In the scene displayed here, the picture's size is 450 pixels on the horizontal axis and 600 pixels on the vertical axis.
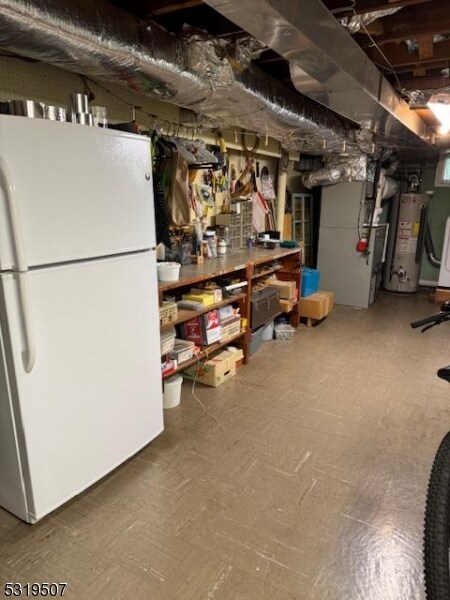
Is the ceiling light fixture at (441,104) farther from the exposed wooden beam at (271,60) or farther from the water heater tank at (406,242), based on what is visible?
the water heater tank at (406,242)

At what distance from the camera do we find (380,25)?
223cm

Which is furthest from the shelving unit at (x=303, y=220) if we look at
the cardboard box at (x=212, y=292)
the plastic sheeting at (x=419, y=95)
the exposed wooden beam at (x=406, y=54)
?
the exposed wooden beam at (x=406, y=54)

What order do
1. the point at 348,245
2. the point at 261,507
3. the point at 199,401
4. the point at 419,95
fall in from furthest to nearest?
1. the point at 348,245
2. the point at 419,95
3. the point at 199,401
4. the point at 261,507

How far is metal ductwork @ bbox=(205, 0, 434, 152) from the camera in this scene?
1453mm

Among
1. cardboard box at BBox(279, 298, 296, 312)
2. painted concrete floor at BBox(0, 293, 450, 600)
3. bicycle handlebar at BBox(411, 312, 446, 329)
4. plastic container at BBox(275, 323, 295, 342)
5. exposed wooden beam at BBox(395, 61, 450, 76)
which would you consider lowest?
painted concrete floor at BBox(0, 293, 450, 600)

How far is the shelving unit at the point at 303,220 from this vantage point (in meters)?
5.76

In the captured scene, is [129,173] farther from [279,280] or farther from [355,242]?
[355,242]

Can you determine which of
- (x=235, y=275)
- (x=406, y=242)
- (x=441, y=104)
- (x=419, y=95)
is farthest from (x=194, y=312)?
(x=406, y=242)

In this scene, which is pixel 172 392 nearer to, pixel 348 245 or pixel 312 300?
pixel 312 300

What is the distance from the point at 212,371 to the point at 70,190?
6.34 ft

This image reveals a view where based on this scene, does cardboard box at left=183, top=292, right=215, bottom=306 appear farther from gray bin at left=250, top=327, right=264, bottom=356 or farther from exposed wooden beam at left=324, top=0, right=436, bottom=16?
exposed wooden beam at left=324, top=0, right=436, bottom=16

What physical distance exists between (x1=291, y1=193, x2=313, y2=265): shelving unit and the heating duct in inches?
97.7

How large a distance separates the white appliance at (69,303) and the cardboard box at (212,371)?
41.1 inches

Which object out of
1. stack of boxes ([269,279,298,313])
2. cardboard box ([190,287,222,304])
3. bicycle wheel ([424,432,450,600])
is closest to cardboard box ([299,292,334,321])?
stack of boxes ([269,279,298,313])
